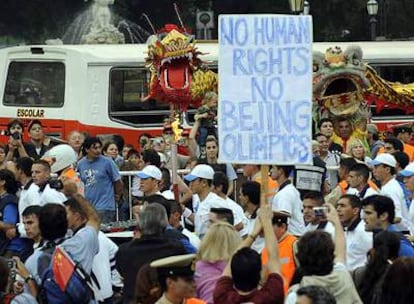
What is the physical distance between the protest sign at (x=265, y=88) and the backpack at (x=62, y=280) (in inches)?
56.1

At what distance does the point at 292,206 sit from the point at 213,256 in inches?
117

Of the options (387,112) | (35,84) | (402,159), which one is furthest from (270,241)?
Answer: (387,112)

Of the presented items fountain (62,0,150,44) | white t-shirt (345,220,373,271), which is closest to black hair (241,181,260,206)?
white t-shirt (345,220,373,271)

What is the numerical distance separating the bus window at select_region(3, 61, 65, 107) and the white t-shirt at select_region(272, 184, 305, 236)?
12090 mm

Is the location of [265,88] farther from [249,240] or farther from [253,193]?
[253,193]

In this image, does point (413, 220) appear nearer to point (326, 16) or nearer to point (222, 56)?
point (222, 56)

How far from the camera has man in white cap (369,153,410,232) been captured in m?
12.8

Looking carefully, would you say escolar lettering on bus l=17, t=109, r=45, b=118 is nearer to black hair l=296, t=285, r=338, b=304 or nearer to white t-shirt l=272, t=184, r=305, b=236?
white t-shirt l=272, t=184, r=305, b=236

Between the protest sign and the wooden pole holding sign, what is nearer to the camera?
the wooden pole holding sign

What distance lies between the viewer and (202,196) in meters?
13.7

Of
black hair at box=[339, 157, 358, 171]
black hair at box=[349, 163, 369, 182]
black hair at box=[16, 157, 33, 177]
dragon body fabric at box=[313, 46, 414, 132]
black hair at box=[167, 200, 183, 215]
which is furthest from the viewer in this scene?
dragon body fabric at box=[313, 46, 414, 132]

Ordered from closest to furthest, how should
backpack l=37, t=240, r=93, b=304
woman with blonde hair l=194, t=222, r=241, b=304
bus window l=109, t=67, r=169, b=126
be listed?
woman with blonde hair l=194, t=222, r=241, b=304 < backpack l=37, t=240, r=93, b=304 < bus window l=109, t=67, r=169, b=126

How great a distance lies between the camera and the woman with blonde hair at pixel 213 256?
9641 millimetres

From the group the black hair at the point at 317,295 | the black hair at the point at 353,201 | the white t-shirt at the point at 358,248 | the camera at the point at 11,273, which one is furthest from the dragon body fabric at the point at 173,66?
the black hair at the point at 317,295
